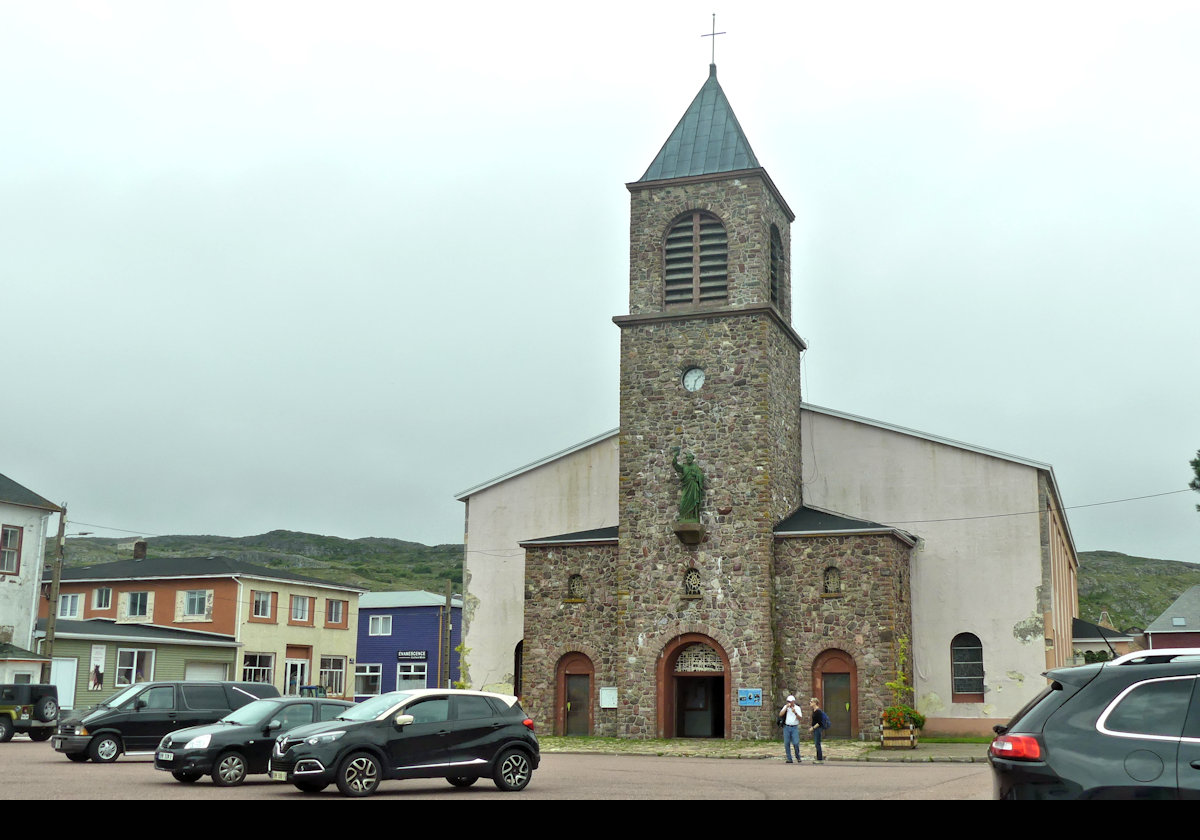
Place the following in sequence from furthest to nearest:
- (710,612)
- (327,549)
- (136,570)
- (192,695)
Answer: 1. (327,549)
2. (136,570)
3. (710,612)
4. (192,695)

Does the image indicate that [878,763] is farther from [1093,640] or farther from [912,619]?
[1093,640]

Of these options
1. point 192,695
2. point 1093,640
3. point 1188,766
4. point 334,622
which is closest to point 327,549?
point 334,622

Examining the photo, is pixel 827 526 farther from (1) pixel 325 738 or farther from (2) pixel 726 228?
(1) pixel 325 738

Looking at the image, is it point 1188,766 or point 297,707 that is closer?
point 1188,766

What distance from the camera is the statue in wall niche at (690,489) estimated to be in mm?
33594

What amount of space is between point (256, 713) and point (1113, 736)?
1537cm

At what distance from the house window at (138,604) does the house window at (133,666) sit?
8.53 metres

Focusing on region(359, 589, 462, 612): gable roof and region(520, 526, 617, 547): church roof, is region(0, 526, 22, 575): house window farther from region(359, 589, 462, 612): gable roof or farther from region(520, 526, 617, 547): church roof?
region(359, 589, 462, 612): gable roof

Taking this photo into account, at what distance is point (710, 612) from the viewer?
33.2 metres

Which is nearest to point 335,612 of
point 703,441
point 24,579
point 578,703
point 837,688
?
point 24,579

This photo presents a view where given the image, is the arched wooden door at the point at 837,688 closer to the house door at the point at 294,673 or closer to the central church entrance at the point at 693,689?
the central church entrance at the point at 693,689
